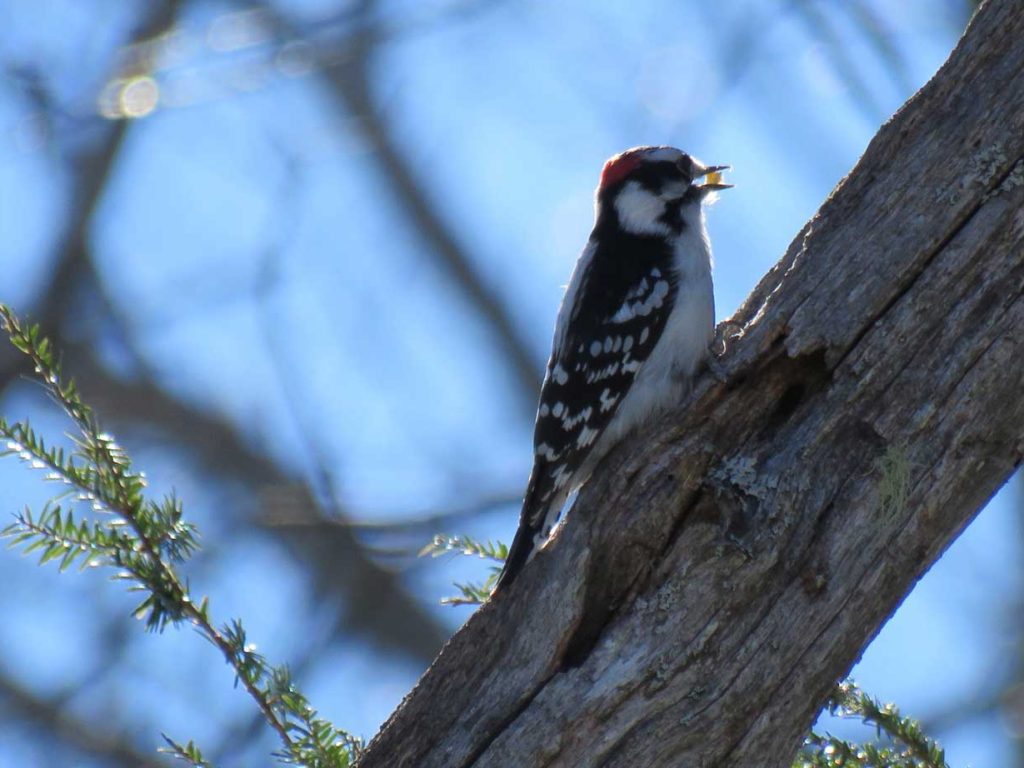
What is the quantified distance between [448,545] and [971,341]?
138 centimetres

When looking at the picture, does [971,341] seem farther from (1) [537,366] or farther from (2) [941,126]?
(1) [537,366]

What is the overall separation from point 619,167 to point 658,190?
0.74ft

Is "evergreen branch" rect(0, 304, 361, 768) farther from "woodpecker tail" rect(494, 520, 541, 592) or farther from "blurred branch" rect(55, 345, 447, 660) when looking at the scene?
"blurred branch" rect(55, 345, 447, 660)

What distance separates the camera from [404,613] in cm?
841

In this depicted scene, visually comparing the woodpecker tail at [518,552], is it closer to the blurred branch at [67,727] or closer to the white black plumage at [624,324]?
the white black plumage at [624,324]

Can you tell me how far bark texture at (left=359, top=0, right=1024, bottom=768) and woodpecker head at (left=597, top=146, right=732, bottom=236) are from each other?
125cm

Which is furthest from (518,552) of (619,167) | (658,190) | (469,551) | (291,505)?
(291,505)

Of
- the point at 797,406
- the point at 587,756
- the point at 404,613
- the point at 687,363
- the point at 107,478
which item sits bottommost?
the point at 587,756

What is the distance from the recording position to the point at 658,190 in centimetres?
468

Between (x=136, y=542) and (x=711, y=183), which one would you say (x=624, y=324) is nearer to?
(x=711, y=183)

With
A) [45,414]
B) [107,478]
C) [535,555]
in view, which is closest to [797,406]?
[535,555]

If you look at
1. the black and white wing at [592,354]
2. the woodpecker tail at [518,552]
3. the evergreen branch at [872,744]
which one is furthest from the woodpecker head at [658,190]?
the evergreen branch at [872,744]

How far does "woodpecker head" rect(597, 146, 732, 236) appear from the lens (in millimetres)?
4602

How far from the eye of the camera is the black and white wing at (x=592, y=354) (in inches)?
149
